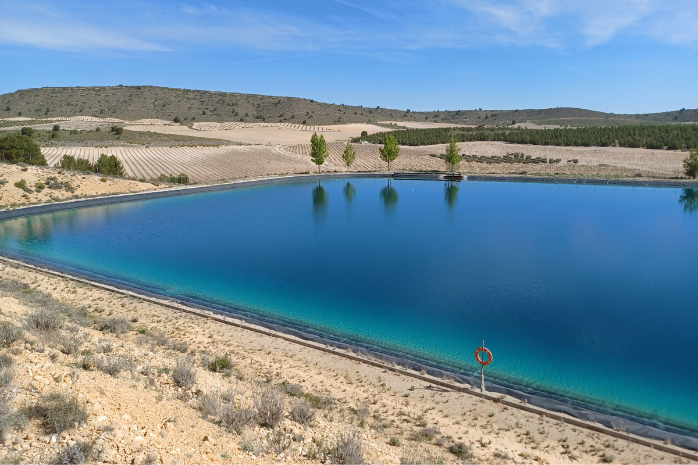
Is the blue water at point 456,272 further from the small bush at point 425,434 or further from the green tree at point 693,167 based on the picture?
the green tree at point 693,167

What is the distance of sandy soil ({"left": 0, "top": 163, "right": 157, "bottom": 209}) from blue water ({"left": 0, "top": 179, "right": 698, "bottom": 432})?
325 cm

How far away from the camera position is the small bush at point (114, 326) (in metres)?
10.8

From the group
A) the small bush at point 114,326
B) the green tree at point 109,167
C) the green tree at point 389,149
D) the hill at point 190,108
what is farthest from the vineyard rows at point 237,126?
the small bush at point 114,326

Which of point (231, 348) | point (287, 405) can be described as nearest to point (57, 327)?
point (231, 348)

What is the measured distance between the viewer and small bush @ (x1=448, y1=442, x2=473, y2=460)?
6.81 m

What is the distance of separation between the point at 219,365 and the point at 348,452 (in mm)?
4192

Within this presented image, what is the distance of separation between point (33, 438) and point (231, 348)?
5.35 metres

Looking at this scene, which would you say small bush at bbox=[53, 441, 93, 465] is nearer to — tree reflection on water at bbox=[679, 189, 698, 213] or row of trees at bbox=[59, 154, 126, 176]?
tree reflection on water at bbox=[679, 189, 698, 213]

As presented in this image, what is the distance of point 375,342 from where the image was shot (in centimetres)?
1205

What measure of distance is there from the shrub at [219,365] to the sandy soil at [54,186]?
2654cm

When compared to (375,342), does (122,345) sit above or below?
above

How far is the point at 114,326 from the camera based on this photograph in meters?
10.9

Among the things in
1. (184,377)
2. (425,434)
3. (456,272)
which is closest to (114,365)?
(184,377)

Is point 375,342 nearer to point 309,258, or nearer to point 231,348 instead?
point 231,348
